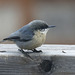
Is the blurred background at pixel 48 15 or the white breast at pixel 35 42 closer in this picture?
the white breast at pixel 35 42

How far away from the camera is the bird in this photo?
100 inches

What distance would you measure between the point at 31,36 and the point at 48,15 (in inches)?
134

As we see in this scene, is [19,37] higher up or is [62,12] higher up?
[19,37]

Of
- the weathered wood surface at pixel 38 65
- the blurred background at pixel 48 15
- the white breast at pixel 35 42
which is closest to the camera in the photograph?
the weathered wood surface at pixel 38 65

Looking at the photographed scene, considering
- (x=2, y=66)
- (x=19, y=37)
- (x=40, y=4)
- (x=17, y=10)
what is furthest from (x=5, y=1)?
(x=2, y=66)

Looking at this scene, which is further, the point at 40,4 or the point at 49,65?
the point at 40,4

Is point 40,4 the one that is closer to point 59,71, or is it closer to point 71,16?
point 71,16

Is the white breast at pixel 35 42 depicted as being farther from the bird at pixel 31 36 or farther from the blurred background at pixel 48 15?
the blurred background at pixel 48 15

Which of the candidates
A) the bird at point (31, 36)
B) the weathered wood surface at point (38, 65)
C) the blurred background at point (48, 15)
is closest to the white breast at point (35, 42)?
the bird at point (31, 36)

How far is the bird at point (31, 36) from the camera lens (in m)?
2.55

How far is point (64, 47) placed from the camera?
2.53 metres

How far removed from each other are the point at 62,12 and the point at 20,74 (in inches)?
159

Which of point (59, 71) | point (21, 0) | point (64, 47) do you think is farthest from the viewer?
point (21, 0)

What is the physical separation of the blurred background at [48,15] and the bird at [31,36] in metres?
3.10
